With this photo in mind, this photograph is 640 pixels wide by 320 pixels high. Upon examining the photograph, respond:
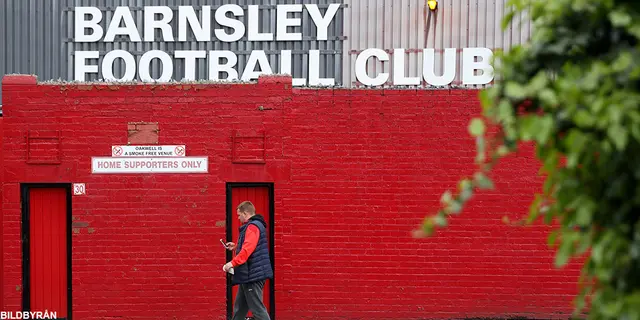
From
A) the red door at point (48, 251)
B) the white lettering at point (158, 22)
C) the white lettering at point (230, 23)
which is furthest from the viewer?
the white lettering at point (158, 22)

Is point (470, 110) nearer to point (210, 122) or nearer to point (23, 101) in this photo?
point (210, 122)

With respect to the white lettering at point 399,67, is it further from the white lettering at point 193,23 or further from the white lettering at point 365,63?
the white lettering at point 193,23

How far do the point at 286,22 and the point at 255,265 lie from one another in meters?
8.28

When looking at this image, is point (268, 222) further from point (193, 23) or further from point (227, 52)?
point (193, 23)

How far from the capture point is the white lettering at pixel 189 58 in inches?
670

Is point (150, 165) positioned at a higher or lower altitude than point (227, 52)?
lower

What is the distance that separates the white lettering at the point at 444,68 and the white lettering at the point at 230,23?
3.66 m

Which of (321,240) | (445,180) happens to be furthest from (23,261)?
(445,180)

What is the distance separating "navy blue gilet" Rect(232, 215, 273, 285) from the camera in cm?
950

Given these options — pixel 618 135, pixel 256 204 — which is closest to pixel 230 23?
pixel 256 204

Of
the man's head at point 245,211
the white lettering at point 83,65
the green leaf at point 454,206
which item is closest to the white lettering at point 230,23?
the white lettering at point 83,65

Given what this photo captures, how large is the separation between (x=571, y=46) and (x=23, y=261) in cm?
919

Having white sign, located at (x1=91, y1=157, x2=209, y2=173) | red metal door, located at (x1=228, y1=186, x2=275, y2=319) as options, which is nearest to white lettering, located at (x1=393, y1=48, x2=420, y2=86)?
red metal door, located at (x1=228, y1=186, x2=275, y2=319)

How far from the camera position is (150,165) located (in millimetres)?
11164
